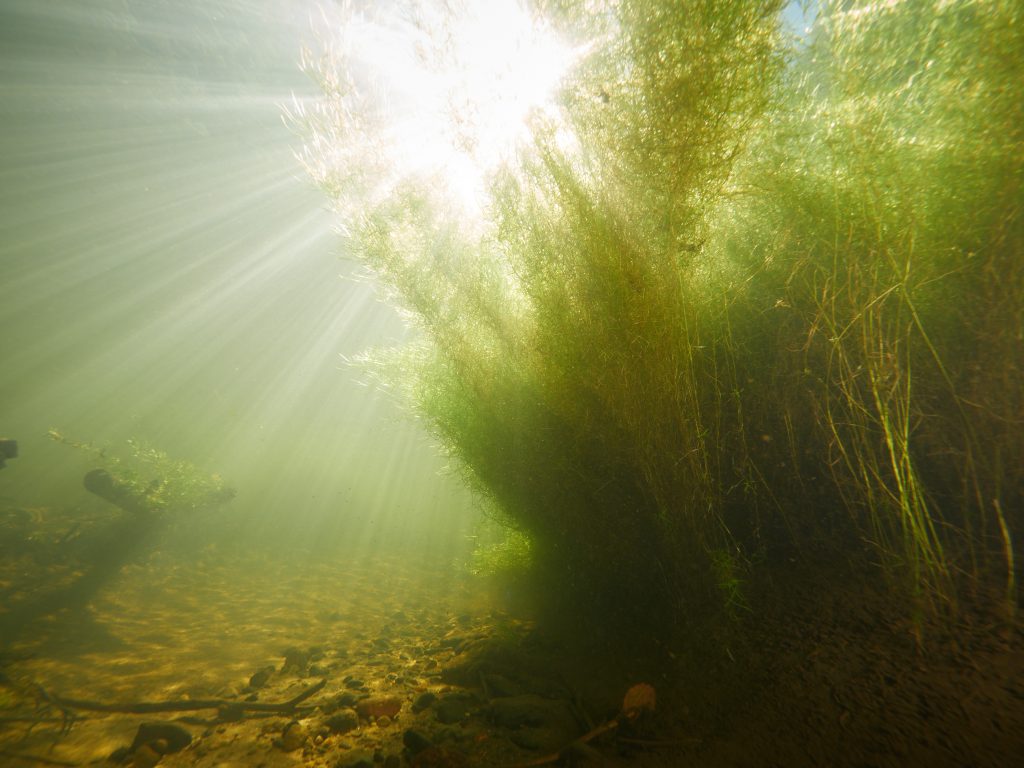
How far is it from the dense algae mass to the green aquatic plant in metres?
11.0

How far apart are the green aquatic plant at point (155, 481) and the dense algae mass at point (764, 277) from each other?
1103 cm

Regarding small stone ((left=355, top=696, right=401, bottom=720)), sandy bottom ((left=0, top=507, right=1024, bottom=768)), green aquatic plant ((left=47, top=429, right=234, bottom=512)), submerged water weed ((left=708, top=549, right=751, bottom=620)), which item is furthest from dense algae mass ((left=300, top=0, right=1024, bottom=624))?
green aquatic plant ((left=47, top=429, right=234, bottom=512))

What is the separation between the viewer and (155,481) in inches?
384

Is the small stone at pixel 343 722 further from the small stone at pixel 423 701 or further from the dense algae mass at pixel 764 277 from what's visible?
the dense algae mass at pixel 764 277

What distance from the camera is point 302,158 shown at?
2.85m

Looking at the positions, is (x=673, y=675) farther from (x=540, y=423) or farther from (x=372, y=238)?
(x=372, y=238)

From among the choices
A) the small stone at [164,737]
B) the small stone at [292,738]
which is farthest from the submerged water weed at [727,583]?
the small stone at [164,737]

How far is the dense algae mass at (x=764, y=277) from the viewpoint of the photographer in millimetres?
1754

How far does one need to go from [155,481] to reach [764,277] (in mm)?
13631

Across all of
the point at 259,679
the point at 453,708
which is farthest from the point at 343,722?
the point at 259,679

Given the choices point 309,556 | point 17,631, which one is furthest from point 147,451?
point 17,631

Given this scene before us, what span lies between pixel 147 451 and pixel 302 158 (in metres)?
12.7

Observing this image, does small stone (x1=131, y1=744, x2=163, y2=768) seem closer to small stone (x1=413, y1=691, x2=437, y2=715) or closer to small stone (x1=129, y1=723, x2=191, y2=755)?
small stone (x1=129, y1=723, x2=191, y2=755)

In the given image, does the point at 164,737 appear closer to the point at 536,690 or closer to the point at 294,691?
the point at 294,691
